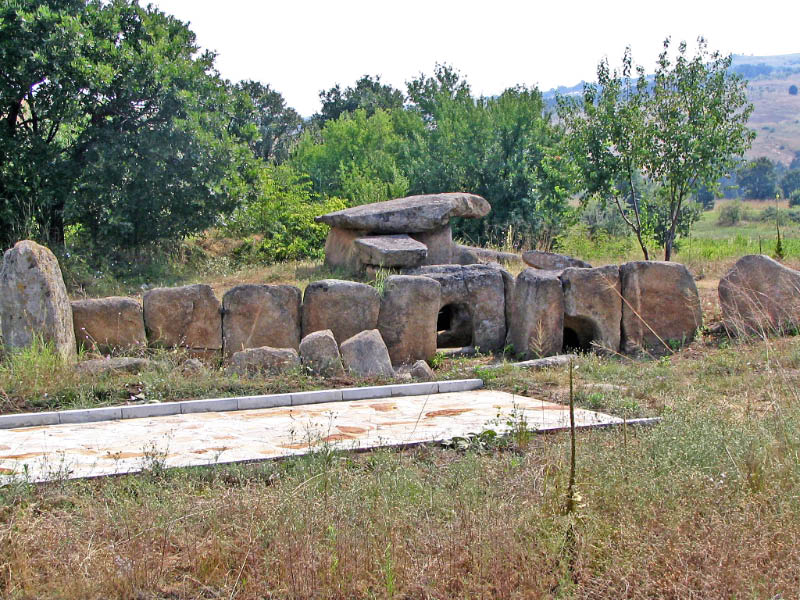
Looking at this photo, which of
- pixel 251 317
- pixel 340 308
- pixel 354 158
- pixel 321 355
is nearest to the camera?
pixel 321 355

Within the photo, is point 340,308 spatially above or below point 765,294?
above

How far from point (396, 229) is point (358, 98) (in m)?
29.2

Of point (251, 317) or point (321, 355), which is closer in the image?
point (321, 355)

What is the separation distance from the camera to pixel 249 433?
249 inches

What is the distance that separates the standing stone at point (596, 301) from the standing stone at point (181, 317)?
448 centimetres

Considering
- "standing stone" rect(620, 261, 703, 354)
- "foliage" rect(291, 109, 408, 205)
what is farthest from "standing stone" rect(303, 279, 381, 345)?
"foliage" rect(291, 109, 408, 205)

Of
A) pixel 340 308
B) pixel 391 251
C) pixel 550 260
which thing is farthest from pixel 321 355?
pixel 550 260

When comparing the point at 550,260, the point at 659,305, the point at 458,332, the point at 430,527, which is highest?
the point at 550,260

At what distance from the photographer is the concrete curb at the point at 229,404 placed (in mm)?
6844

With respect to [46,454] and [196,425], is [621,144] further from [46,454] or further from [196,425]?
[46,454]

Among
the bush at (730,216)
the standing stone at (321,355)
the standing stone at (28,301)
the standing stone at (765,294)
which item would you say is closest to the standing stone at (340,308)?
the standing stone at (321,355)

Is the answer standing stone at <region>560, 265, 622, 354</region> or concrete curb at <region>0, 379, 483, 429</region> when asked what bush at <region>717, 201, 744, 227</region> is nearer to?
standing stone at <region>560, 265, 622, 354</region>

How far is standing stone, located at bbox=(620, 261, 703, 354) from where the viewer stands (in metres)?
11.0

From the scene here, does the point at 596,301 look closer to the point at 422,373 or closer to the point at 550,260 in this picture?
the point at 422,373
